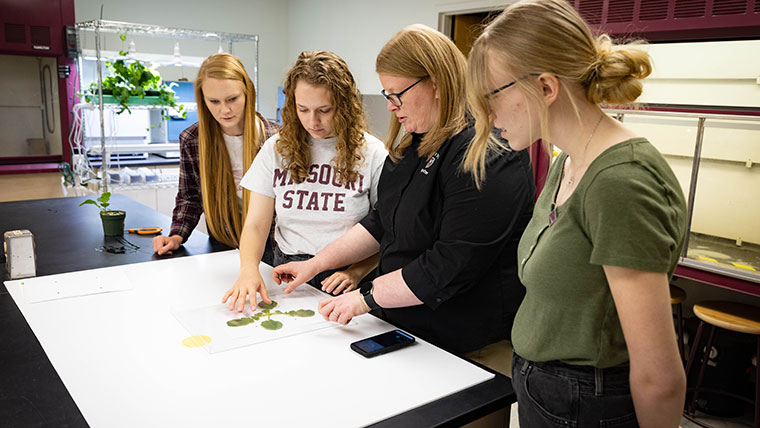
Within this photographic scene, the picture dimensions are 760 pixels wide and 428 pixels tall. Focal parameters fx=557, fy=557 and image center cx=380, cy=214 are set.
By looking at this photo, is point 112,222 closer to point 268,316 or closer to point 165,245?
point 165,245

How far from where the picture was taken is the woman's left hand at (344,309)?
130cm

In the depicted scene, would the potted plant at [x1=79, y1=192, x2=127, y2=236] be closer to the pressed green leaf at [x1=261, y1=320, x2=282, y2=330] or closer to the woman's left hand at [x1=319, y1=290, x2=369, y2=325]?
the pressed green leaf at [x1=261, y1=320, x2=282, y2=330]

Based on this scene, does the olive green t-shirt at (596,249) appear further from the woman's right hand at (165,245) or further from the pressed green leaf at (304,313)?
the woman's right hand at (165,245)

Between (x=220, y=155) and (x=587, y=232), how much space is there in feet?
5.19

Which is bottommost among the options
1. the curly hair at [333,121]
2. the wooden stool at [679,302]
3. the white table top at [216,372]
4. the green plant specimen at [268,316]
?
the wooden stool at [679,302]

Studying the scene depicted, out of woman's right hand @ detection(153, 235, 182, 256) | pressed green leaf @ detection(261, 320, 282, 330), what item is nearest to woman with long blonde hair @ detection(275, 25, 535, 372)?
pressed green leaf @ detection(261, 320, 282, 330)

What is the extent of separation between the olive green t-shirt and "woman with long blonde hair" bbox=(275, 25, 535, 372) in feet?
0.67

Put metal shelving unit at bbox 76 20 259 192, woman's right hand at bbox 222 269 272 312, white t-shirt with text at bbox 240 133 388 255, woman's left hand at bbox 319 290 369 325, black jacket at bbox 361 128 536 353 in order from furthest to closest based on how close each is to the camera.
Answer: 1. metal shelving unit at bbox 76 20 259 192
2. white t-shirt with text at bbox 240 133 388 255
3. woman's right hand at bbox 222 269 272 312
4. woman's left hand at bbox 319 290 369 325
5. black jacket at bbox 361 128 536 353

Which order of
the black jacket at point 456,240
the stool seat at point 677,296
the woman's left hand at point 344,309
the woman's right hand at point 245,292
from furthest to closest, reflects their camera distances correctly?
1. the stool seat at point 677,296
2. the woman's right hand at point 245,292
3. the woman's left hand at point 344,309
4. the black jacket at point 456,240

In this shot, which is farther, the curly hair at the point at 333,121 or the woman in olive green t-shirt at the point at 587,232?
the curly hair at the point at 333,121

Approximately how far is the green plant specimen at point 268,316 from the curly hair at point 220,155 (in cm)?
69

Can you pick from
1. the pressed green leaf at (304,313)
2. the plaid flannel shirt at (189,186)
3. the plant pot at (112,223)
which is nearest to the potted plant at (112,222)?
the plant pot at (112,223)

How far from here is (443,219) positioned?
121cm

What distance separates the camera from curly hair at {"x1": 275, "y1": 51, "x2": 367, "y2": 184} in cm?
157
